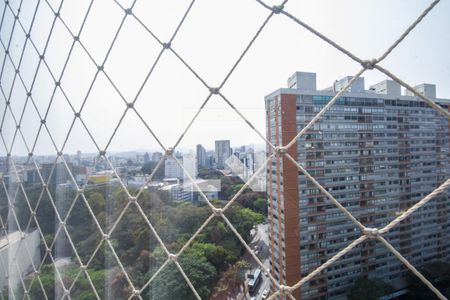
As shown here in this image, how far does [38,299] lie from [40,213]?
1.75ft

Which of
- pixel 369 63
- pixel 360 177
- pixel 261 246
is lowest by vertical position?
pixel 261 246

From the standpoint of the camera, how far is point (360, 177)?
197cm

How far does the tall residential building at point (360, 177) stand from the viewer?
4.83 ft

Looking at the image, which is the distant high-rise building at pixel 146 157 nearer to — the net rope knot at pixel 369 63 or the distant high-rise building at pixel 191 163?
the distant high-rise building at pixel 191 163

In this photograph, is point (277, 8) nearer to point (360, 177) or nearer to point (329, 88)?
point (329, 88)

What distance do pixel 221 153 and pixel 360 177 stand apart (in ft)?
4.11

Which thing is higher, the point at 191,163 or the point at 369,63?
the point at 369,63

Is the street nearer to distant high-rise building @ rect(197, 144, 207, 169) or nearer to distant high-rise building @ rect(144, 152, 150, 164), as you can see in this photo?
distant high-rise building @ rect(197, 144, 207, 169)

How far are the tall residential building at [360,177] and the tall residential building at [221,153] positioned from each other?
26 cm

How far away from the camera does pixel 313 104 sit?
1.51 meters

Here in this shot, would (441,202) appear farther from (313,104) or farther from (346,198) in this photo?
(313,104)

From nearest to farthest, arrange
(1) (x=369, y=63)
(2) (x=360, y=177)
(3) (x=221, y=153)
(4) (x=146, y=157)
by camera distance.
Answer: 1. (1) (x=369, y=63)
2. (4) (x=146, y=157)
3. (3) (x=221, y=153)
4. (2) (x=360, y=177)

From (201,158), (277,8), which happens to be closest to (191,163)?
(201,158)

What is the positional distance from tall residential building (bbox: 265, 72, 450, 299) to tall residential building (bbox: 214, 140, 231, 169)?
0.26 metres
